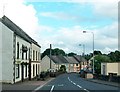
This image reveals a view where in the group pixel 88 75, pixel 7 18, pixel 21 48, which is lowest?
pixel 88 75

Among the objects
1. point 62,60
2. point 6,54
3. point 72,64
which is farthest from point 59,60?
point 6,54

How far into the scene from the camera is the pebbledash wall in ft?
133

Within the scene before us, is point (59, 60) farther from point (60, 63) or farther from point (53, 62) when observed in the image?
point (53, 62)

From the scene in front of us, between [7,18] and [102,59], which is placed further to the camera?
[102,59]

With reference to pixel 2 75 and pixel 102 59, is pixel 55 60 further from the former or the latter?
pixel 2 75

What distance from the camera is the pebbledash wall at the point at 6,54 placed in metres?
40.4

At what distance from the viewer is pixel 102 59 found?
131250 millimetres

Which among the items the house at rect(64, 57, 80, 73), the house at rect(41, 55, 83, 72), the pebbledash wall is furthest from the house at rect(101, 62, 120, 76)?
the house at rect(64, 57, 80, 73)

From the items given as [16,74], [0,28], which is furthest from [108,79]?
[0,28]

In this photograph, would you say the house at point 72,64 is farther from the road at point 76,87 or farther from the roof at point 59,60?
the road at point 76,87

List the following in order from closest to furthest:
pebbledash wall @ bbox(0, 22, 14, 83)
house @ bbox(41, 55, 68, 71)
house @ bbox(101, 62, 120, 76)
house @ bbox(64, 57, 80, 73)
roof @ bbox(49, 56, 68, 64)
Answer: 1. pebbledash wall @ bbox(0, 22, 14, 83)
2. house @ bbox(101, 62, 120, 76)
3. house @ bbox(41, 55, 68, 71)
4. roof @ bbox(49, 56, 68, 64)
5. house @ bbox(64, 57, 80, 73)

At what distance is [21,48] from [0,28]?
688cm

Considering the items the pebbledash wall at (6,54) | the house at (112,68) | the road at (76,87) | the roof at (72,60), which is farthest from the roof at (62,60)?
the pebbledash wall at (6,54)

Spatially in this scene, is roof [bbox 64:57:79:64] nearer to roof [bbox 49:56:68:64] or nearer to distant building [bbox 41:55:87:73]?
distant building [bbox 41:55:87:73]
